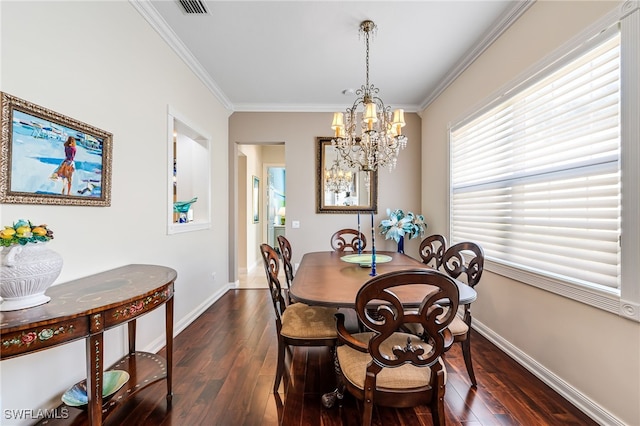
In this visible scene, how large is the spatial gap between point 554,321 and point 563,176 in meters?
1.01

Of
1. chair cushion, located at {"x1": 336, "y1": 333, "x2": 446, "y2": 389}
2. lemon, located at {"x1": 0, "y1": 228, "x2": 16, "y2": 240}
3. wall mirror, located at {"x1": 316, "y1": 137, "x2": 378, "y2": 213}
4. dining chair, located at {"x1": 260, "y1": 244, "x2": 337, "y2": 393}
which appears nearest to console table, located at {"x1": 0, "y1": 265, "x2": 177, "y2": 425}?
lemon, located at {"x1": 0, "y1": 228, "x2": 16, "y2": 240}

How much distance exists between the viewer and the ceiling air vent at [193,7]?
7.10 ft

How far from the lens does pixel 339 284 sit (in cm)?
178

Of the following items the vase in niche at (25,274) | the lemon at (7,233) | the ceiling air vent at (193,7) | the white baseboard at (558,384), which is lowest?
the white baseboard at (558,384)

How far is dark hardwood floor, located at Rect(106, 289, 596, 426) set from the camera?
5.33 ft

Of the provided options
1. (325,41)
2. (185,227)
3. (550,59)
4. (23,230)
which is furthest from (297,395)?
(325,41)

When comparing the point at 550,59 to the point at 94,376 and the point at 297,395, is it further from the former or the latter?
the point at 94,376

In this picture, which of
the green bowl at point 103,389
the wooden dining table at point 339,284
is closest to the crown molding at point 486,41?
the wooden dining table at point 339,284

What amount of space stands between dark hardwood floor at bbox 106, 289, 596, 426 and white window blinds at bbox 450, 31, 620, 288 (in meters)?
0.82

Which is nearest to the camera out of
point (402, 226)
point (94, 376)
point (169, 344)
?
point (94, 376)

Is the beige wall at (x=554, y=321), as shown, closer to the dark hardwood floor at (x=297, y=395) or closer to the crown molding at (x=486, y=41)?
the crown molding at (x=486, y=41)

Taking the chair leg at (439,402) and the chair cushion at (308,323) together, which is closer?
the chair leg at (439,402)

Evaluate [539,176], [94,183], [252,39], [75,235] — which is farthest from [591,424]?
[252,39]

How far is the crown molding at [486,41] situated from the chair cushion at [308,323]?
2.80 m
